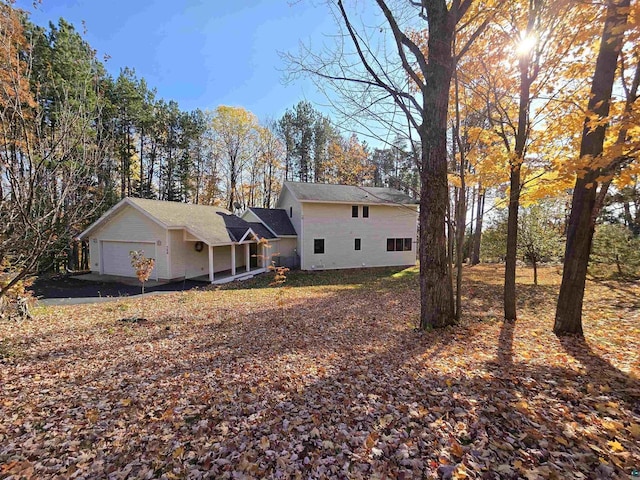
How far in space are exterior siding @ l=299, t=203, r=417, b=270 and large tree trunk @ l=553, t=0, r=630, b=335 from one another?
14.4 metres

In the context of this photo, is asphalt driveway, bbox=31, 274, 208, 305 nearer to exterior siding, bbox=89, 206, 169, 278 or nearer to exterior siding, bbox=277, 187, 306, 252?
exterior siding, bbox=89, 206, 169, 278

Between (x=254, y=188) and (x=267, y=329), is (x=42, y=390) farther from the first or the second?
(x=254, y=188)

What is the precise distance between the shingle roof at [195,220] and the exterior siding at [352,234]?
15.3ft

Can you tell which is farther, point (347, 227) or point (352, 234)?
point (352, 234)

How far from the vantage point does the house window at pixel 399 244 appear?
21891 mm

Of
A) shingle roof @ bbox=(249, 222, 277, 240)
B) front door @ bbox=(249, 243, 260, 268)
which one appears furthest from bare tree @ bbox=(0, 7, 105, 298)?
front door @ bbox=(249, 243, 260, 268)

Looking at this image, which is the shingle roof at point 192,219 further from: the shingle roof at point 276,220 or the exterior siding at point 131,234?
the shingle roof at point 276,220

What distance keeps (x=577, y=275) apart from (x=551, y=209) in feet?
38.4

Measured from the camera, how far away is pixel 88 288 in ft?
44.3

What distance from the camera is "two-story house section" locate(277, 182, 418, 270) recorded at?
64.5ft

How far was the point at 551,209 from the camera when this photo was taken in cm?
1441

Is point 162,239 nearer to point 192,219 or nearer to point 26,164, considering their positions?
point 192,219

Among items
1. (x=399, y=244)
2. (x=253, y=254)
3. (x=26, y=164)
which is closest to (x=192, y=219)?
(x=253, y=254)

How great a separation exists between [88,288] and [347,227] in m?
15.1
